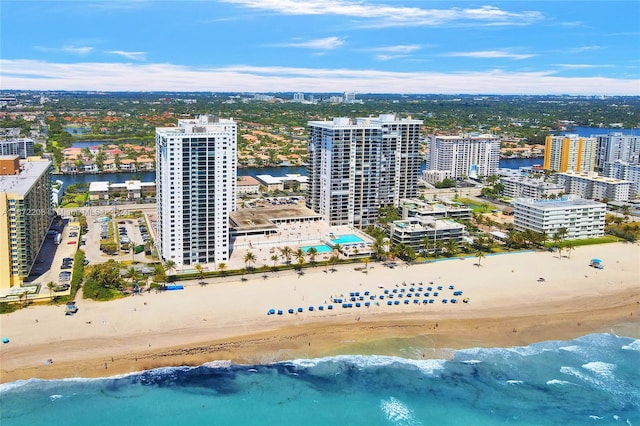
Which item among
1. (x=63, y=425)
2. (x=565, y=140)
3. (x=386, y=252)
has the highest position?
(x=565, y=140)

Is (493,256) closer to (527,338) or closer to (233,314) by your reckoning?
(527,338)

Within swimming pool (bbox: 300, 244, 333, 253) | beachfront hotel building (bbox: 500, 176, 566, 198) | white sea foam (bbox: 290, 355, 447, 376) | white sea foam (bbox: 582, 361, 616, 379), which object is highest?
beachfront hotel building (bbox: 500, 176, 566, 198)

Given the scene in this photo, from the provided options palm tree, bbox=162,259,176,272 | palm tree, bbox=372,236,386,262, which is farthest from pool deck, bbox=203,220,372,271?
palm tree, bbox=162,259,176,272

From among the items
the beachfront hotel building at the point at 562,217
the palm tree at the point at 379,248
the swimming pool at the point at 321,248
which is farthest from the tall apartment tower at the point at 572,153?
the swimming pool at the point at 321,248

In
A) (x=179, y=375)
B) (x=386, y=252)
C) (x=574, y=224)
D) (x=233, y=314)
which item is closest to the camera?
(x=179, y=375)

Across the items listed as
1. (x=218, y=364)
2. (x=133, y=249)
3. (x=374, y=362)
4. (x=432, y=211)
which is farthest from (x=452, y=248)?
(x=133, y=249)

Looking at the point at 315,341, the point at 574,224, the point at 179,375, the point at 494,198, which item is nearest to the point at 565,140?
the point at 494,198

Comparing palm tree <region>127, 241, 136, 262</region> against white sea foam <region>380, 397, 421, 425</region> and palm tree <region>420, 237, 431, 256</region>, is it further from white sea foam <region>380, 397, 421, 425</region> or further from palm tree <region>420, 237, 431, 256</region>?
white sea foam <region>380, 397, 421, 425</region>
